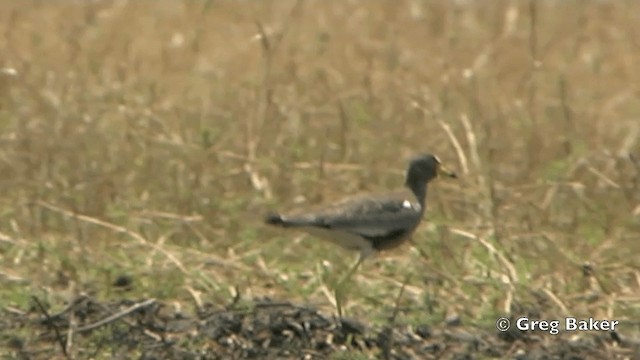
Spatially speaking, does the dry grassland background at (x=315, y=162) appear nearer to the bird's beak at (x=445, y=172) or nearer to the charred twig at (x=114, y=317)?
the bird's beak at (x=445, y=172)

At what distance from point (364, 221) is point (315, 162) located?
5.02 ft

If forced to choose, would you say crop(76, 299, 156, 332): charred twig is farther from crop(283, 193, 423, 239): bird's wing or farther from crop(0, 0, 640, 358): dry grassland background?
crop(283, 193, 423, 239): bird's wing

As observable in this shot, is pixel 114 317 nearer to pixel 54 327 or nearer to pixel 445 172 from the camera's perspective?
pixel 54 327

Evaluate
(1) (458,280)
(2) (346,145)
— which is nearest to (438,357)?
(1) (458,280)

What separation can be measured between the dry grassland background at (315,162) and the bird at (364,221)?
0.46ft

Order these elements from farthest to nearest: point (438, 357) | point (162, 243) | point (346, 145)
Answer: point (346, 145)
point (162, 243)
point (438, 357)

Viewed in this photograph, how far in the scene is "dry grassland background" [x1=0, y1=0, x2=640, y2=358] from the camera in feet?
22.4

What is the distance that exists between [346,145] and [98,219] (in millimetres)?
→ 1450

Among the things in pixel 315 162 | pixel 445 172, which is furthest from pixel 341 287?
pixel 315 162

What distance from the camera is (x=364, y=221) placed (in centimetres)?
692

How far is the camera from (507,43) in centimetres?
1142

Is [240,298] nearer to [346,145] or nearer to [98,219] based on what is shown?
[98,219]

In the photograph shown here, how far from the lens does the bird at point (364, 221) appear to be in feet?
22.1

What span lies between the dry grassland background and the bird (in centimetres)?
14
